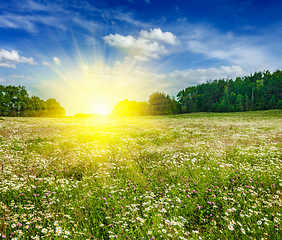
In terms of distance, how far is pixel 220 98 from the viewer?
315 feet

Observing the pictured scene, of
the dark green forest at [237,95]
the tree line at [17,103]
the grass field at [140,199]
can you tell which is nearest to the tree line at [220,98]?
the dark green forest at [237,95]

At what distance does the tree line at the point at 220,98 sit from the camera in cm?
7875

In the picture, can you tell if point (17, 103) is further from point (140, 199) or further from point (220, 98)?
point (220, 98)

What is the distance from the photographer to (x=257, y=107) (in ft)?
255

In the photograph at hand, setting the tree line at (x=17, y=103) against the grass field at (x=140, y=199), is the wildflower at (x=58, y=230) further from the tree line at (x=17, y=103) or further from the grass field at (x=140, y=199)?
the tree line at (x=17, y=103)

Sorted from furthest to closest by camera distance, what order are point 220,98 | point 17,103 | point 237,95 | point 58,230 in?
point 220,98 < point 237,95 < point 17,103 < point 58,230

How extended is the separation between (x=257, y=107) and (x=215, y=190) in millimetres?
91599

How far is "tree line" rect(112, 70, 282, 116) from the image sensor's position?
7875cm

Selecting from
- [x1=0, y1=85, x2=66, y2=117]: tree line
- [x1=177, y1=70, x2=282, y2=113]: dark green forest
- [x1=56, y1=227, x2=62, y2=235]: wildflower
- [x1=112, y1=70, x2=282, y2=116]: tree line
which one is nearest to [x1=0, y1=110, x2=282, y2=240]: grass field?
[x1=56, y1=227, x2=62, y2=235]: wildflower

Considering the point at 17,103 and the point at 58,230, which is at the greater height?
the point at 17,103

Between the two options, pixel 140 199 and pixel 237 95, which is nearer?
pixel 140 199

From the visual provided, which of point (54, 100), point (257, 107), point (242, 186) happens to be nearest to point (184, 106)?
point (257, 107)

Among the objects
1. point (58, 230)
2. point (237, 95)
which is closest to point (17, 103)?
point (58, 230)

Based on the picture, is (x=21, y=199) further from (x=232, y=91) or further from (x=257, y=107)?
(x=232, y=91)
